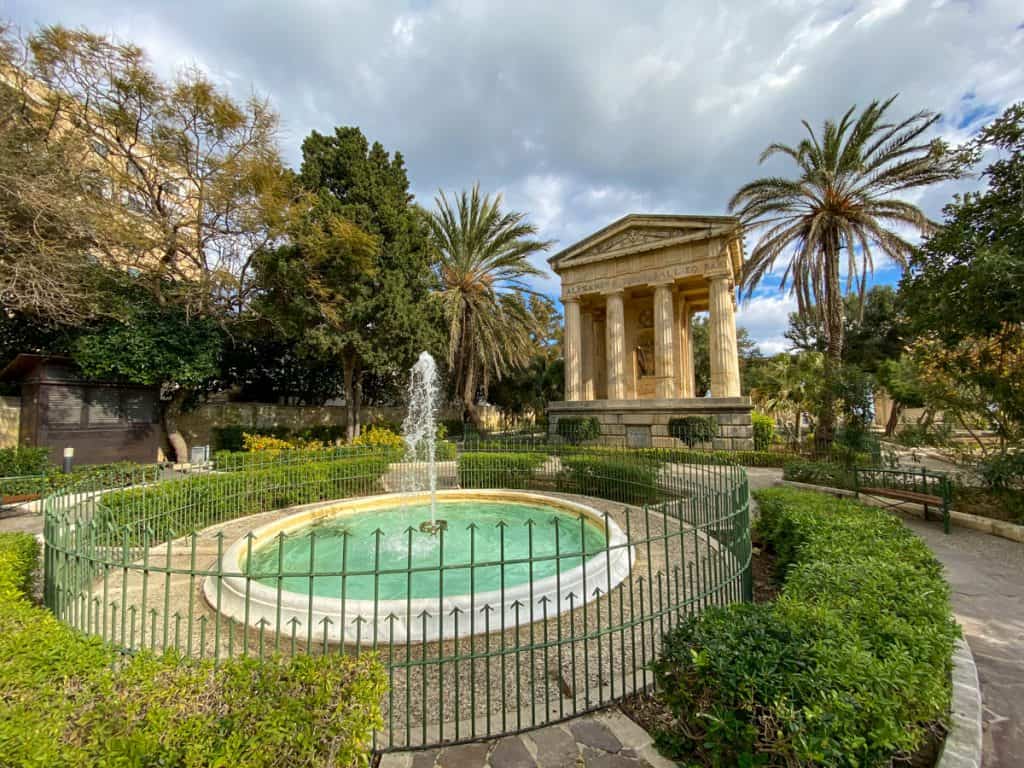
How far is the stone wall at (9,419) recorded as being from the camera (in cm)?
1245

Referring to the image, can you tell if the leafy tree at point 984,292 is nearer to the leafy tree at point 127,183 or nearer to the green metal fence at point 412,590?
the green metal fence at point 412,590

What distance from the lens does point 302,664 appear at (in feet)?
7.32

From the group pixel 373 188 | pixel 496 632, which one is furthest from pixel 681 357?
pixel 496 632

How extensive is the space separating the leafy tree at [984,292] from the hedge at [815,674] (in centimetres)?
670

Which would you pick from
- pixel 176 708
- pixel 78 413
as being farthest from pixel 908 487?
pixel 78 413

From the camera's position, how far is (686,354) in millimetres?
23500

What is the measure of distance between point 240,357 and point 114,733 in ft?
67.9

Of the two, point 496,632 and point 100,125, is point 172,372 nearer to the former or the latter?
point 100,125

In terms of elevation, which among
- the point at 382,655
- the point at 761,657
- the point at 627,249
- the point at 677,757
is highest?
the point at 627,249

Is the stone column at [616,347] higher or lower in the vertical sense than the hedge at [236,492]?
higher

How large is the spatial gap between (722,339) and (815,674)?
1897cm

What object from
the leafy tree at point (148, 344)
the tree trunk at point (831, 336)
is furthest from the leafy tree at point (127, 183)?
the tree trunk at point (831, 336)

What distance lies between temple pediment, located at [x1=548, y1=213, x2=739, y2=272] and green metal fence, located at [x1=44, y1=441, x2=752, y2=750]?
43.1ft

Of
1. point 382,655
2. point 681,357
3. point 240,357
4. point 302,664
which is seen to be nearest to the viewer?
point 302,664
